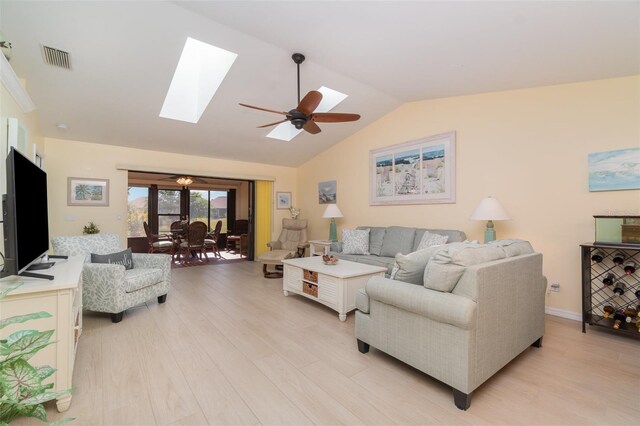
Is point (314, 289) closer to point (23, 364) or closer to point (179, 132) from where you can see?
point (23, 364)

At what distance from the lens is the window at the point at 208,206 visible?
30.8ft

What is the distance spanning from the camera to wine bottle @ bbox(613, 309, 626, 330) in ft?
8.78

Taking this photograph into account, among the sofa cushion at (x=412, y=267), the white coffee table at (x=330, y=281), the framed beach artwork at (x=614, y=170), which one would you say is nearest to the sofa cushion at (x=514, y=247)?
the sofa cushion at (x=412, y=267)

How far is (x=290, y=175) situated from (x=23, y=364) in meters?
6.57

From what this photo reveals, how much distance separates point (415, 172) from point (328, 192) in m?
2.14

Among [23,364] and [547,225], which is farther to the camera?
[547,225]

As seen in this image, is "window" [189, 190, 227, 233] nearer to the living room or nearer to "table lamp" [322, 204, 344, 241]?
the living room

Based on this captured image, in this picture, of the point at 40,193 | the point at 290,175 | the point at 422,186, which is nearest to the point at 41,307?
the point at 40,193

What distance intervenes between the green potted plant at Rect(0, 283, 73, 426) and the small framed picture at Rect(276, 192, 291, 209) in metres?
6.17

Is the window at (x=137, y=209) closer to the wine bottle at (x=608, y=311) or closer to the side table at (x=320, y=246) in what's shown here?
the side table at (x=320, y=246)

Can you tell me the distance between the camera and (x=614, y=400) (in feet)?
5.94

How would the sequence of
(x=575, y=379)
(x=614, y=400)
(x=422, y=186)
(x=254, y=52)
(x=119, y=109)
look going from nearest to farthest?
1. (x=614, y=400)
2. (x=575, y=379)
3. (x=254, y=52)
4. (x=119, y=109)
5. (x=422, y=186)

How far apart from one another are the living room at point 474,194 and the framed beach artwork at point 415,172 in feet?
0.34

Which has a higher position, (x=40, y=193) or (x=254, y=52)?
(x=254, y=52)
